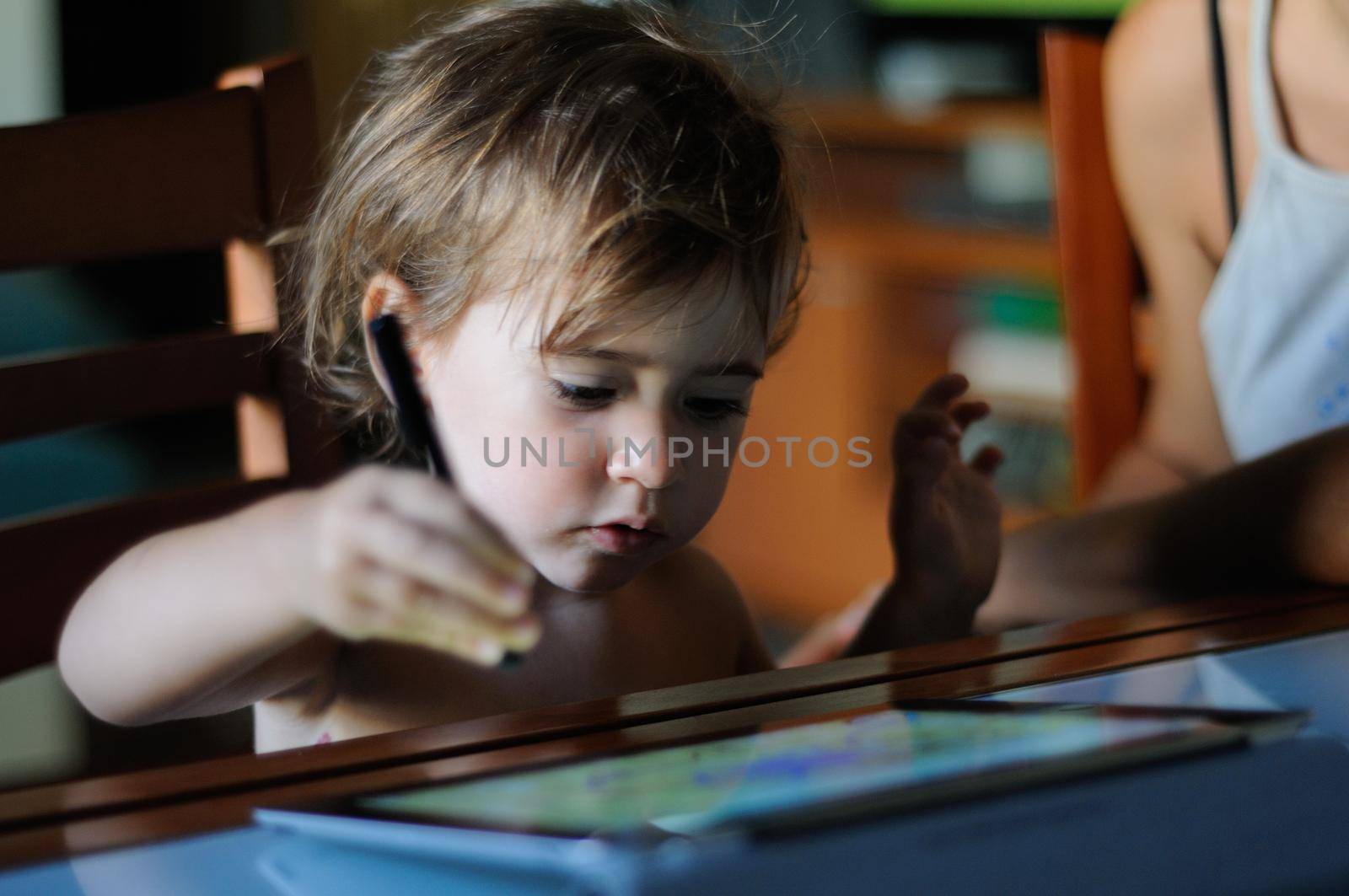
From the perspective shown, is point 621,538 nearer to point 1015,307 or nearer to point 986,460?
point 986,460

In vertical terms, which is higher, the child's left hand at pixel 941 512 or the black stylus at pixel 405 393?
the black stylus at pixel 405 393

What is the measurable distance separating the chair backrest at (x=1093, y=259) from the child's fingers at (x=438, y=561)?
57cm

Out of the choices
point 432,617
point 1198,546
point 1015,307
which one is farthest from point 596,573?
point 1015,307

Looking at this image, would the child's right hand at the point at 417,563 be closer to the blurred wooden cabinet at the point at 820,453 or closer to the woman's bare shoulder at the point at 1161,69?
the blurred wooden cabinet at the point at 820,453

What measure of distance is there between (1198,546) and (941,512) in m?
0.09

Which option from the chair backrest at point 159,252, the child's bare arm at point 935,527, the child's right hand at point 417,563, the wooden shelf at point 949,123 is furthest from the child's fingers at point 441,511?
the wooden shelf at point 949,123

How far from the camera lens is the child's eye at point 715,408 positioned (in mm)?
309

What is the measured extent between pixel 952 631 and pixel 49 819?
0.88 feet

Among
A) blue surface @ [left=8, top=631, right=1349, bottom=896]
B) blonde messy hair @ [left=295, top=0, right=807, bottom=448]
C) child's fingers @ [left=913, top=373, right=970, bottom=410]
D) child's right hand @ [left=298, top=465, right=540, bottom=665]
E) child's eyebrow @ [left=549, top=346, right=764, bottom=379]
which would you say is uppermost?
blonde messy hair @ [left=295, top=0, right=807, bottom=448]

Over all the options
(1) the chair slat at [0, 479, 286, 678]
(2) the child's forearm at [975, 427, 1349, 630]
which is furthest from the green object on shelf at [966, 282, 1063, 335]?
(1) the chair slat at [0, 479, 286, 678]

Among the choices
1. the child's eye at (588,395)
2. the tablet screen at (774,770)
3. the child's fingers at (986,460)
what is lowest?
the tablet screen at (774,770)

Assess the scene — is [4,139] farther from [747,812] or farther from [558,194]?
[747,812]

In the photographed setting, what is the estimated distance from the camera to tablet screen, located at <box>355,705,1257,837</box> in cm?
22

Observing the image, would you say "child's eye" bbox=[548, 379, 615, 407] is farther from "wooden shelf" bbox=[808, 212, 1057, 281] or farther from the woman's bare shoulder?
"wooden shelf" bbox=[808, 212, 1057, 281]
